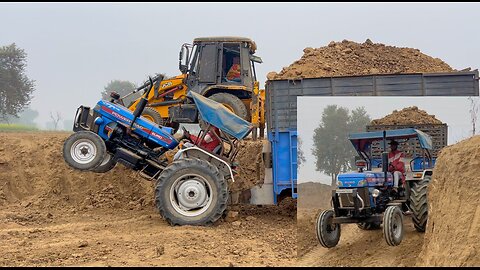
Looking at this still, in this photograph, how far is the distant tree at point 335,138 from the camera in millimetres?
8562

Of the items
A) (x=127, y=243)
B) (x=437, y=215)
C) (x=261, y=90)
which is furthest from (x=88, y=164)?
(x=437, y=215)

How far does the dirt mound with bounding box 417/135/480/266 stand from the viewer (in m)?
5.90

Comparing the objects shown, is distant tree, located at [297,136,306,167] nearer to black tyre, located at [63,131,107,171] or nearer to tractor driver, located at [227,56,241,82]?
black tyre, located at [63,131,107,171]

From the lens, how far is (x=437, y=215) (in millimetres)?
6746

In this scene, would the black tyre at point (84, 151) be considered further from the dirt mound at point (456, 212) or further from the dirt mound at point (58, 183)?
the dirt mound at point (456, 212)

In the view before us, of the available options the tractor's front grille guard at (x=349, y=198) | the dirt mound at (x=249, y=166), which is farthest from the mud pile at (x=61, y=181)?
the tractor's front grille guard at (x=349, y=198)

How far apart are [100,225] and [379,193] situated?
492cm

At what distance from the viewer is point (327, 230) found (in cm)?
891

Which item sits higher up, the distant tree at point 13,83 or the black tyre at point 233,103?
the distant tree at point 13,83

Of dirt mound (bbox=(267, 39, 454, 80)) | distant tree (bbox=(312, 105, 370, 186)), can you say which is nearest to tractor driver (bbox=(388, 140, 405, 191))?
distant tree (bbox=(312, 105, 370, 186))

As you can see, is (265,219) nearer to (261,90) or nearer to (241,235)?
(241,235)

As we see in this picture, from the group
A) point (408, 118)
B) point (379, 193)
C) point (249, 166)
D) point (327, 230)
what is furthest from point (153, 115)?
point (327, 230)

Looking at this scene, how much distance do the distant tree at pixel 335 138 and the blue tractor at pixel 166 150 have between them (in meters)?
1.93

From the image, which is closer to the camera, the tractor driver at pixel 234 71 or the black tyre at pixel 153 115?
the black tyre at pixel 153 115
